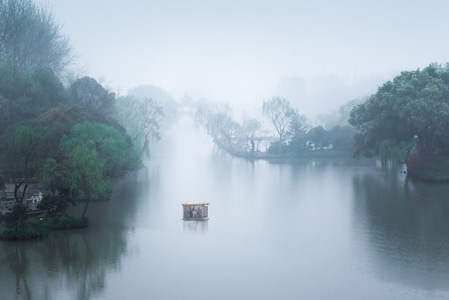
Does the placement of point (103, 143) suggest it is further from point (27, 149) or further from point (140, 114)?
point (140, 114)

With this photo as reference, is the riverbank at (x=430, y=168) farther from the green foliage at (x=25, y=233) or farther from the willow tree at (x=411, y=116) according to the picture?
the green foliage at (x=25, y=233)

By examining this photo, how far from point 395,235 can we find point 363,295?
26.2 feet

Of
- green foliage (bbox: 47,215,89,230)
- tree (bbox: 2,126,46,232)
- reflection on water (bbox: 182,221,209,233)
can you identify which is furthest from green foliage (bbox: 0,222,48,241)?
reflection on water (bbox: 182,221,209,233)

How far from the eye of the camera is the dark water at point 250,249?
15.9m

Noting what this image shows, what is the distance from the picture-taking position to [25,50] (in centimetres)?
5200

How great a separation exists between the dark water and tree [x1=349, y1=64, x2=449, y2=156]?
6.27 m

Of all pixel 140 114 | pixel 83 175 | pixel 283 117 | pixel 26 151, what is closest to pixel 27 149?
pixel 26 151

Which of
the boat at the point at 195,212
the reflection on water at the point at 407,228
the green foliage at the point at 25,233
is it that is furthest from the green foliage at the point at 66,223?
the reflection on water at the point at 407,228

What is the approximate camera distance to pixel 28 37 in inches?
2064

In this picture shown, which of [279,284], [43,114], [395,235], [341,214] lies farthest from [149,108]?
[279,284]

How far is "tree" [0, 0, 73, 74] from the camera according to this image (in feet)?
156

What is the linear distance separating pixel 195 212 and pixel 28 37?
33.7m

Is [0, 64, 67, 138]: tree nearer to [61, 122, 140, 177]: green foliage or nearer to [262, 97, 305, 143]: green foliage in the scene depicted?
[61, 122, 140, 177]: green foliage

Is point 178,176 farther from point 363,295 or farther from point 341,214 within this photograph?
point 363,295
